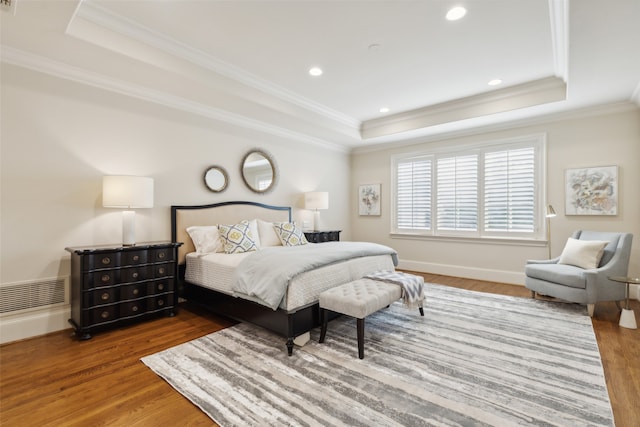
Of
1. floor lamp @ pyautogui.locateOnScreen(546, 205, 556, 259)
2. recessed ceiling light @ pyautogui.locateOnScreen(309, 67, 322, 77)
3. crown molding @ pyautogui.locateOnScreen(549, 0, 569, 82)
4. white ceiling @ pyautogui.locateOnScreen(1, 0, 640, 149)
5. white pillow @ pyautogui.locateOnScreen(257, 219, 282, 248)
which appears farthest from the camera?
white pillow @ pyautogui.locateOnScreen(257, 219, 282, 248)

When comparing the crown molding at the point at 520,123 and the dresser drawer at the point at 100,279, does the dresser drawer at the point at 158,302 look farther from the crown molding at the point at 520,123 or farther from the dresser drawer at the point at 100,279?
the crown molding at the point at 520,123

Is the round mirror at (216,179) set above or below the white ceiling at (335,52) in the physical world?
below

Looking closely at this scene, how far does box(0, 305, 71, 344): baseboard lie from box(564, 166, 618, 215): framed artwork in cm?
653

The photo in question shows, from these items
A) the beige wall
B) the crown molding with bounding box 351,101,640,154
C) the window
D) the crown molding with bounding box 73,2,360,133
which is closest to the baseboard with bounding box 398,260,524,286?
the beige wall

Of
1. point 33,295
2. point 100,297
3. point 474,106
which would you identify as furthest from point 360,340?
point 474,106

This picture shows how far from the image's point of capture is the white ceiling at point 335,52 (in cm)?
250

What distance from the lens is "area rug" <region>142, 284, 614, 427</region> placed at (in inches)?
70.2

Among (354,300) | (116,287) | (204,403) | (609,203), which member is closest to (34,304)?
(116,287)

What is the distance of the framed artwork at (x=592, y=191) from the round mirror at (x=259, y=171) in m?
4.54

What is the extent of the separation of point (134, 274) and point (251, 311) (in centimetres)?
131

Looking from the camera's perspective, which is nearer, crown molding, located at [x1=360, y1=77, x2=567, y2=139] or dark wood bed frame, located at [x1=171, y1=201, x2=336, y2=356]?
dark wood bed frame, located at [x1=171, y1=201, x2=336, y2=356]

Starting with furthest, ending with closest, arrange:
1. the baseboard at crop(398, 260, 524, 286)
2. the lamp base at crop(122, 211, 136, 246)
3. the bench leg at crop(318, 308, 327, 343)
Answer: the baseboard at crop(398, 260, 524, 286)
the lamp base at crop(122, 211, 136, 246)
the bench leg at crop(318, 308, 327, 343)

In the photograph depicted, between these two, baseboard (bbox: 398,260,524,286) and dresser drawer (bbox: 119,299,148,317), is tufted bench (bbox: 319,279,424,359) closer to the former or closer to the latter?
dresser drawer (bbox: 119,299,148,317)

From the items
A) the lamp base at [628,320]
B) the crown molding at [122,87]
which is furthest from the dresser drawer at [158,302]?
the lamp base at [628,320]
